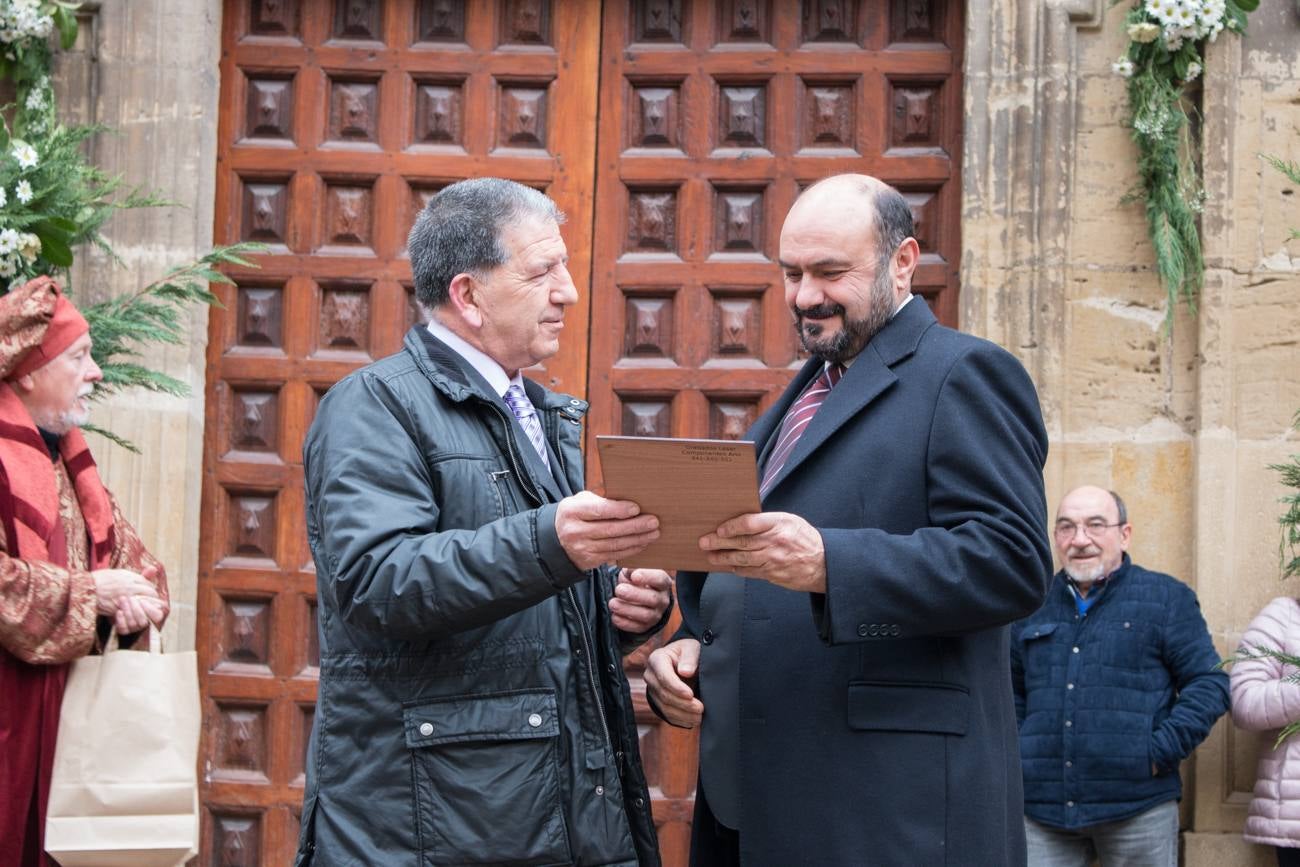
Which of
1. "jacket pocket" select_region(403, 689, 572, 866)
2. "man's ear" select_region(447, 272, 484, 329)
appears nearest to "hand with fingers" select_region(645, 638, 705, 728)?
"jacket pocket" select_region(403, 689, 572, 866)

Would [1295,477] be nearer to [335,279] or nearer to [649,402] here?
[649,402]

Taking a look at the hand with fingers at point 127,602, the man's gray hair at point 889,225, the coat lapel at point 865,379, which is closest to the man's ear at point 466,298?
the coat lapel at point 865,379

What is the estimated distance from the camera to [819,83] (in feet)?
20.7

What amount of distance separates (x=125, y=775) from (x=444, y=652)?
1.10 meters

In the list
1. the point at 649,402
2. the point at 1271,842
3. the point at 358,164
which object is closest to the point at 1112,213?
the point at 649,402

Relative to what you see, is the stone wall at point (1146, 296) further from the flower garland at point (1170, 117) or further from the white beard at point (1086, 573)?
the white beard at point (1086, 573)

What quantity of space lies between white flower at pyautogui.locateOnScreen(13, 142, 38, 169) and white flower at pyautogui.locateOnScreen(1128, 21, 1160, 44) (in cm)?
371

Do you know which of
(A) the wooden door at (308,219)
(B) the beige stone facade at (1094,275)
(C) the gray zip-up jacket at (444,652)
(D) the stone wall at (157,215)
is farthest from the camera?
(A) the wooden door at (308,219)

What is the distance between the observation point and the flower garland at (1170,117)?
19.0 ft

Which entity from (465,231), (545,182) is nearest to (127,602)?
(465,231)

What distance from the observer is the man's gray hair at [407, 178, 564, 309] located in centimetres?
352

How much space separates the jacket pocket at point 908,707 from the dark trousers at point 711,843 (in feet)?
1.63

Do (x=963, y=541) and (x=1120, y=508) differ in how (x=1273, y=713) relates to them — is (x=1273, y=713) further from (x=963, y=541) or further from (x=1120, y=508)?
(x=963, y=541)

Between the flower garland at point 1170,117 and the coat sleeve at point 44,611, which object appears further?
the flower garland at point 1170,117
